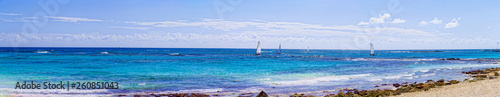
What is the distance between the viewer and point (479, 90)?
1413 cm

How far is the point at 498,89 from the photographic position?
46.3ft

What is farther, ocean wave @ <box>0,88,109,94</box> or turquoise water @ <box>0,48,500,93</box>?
turquoise water @ <box>0,48,500,93</box>

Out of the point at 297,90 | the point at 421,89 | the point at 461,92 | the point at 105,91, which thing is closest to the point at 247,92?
the point at 297,90

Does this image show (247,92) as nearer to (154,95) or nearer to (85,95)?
(154,95)

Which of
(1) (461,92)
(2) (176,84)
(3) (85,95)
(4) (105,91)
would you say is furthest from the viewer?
(2) (176,84)

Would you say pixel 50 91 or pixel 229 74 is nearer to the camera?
pixel 50 91

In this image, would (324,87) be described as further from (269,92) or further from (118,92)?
(118,92)

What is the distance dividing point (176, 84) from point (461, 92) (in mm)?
14415

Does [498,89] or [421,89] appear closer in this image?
[498,89]

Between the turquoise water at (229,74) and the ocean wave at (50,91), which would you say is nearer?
the ocean wave at (50,91)

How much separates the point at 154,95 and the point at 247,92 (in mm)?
4399

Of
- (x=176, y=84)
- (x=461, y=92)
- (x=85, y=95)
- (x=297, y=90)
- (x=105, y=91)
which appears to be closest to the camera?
(x=461, y=92)

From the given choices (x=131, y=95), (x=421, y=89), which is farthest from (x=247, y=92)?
(x=421, y=89)

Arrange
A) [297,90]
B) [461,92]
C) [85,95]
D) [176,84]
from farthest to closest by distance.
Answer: [176,84]
[297,90]
[85,95]
[461,92]
